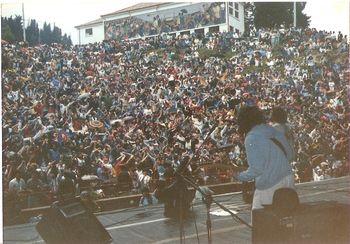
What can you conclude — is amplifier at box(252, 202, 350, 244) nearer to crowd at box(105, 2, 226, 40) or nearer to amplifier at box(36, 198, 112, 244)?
amplifier at box(36, 198, 112, 244)

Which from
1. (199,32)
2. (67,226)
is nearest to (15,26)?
(199,32)

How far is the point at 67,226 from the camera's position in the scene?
12.4 ft

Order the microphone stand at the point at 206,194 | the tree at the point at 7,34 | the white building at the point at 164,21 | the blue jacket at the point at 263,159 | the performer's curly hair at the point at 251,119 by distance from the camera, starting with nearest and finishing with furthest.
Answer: the blue jacket at the point at 263,159 < the performer's curly hair at the point at 251,119 < the microphone stand at the point at 206,194 < the tree at the point at 7,34 < the white building at the point at 164,21

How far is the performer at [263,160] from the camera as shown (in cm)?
301

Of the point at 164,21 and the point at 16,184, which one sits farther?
the point at 164,21

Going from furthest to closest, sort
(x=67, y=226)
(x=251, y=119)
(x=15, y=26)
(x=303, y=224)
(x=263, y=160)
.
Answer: (x=15, y=26) → (x=67, y=226) → (x=303, y=224) → (x=251, y=119) → (x=263, y=160)

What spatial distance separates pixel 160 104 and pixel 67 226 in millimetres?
1414

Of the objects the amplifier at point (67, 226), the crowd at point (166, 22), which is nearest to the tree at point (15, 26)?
the crowd at point (166, 22)

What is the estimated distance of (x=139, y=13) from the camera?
424 cm

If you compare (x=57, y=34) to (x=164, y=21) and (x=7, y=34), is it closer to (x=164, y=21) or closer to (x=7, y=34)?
(x=7, y=34)

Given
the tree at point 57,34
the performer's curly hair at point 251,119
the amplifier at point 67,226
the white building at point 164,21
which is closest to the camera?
the performer's curly hair at point 251,119

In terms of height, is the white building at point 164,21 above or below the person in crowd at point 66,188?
above

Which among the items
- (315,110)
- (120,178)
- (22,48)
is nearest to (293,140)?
(315,110)

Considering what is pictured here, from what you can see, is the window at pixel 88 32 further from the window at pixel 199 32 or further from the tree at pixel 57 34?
the window at pixel 199 32
